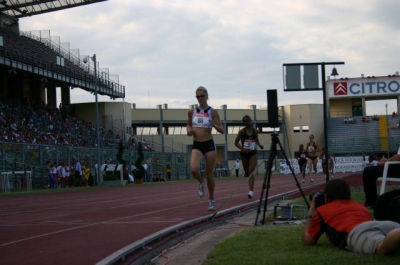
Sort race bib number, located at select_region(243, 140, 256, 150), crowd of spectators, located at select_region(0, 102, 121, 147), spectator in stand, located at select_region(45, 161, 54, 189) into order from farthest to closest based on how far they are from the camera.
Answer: crowd of spectators, located at select_region(0, 102, 121, 147)
spectator in stand, located at select_region(45, 161, 54, 189)
race bib number, located at select_region(243, 140, 256, 150)

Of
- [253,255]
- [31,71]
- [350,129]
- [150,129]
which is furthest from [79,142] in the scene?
[253,255]

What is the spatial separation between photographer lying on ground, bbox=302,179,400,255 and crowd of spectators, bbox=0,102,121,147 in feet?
105

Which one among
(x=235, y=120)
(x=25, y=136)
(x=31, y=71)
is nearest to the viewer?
(x=25, y=136)

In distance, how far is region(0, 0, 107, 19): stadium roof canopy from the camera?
4903 cm

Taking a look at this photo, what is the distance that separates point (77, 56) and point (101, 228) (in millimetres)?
49489

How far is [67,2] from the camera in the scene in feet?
167

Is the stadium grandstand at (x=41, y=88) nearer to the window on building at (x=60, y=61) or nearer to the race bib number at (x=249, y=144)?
the window on building at (x=60, y=61)

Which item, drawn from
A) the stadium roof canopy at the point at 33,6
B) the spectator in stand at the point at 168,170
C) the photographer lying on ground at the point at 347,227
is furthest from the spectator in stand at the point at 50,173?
the photographer lying on ground at the point at 347,227

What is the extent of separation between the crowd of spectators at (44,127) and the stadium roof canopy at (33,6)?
697cm

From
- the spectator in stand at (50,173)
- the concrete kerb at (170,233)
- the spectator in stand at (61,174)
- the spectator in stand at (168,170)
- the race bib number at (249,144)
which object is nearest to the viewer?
the concrete kerb at (170,233)

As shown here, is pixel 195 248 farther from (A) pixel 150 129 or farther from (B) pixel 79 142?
(A) pixel 150 129

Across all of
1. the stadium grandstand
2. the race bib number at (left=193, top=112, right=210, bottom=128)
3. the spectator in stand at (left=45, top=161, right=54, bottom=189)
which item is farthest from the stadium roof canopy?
the race bib number at (left=193, top=112, right=210, bottom=128)

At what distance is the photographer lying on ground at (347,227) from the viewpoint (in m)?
6.19

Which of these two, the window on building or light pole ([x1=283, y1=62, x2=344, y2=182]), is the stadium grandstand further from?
light pole ([x1=283, y1=62, x2=344, y2=182])
